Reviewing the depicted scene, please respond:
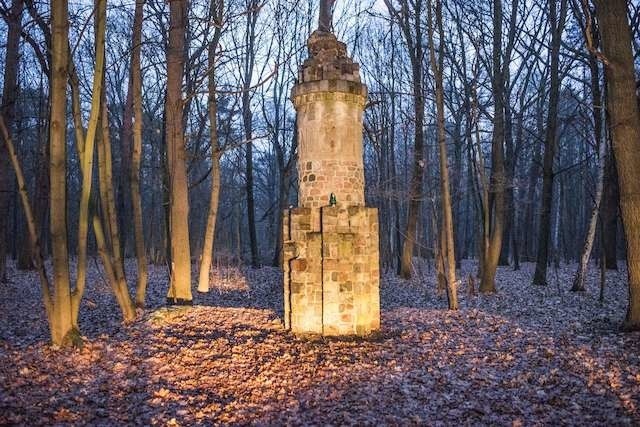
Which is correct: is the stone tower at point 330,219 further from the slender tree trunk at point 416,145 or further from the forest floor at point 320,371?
the slender tree trunk at point 416,145

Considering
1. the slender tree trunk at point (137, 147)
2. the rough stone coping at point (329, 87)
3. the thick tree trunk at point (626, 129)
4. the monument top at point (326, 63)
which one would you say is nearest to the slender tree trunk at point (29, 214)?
the slender tree trunk at point (137, 147)

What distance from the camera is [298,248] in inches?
345

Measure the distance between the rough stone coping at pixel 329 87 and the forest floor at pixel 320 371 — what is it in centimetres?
439

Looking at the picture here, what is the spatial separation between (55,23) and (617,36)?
8.95 meters

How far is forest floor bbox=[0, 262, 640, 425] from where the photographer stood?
17.6ft

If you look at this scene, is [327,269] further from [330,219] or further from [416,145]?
[416,145]

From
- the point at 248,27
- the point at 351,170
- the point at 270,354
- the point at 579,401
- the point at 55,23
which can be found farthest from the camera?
the point at 248,27

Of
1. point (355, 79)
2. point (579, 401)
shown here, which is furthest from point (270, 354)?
point (355, 79)

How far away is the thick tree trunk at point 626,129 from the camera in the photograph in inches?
328

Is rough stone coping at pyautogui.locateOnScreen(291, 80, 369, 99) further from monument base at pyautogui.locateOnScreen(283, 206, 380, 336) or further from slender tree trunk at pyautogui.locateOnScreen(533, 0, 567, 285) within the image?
slender tree trunk at pyautogui.locateOnScreen(533, 0, 567, 285)

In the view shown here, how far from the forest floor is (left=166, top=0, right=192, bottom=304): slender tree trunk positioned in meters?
1.10

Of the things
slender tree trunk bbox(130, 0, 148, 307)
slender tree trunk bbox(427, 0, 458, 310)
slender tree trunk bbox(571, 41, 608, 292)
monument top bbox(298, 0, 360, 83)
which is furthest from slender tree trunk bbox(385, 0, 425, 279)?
slender tree trunk bbox(130, 0, 148, 307)

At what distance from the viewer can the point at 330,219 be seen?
875cm

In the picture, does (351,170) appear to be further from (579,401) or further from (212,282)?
(212,282)
